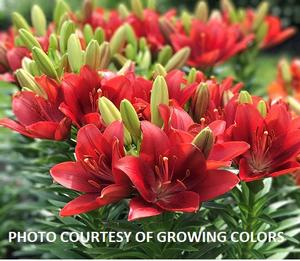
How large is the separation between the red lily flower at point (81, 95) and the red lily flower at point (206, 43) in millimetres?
689

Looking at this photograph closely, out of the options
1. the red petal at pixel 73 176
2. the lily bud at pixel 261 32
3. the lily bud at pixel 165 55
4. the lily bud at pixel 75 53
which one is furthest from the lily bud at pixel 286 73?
the red petal at pixel 73 176

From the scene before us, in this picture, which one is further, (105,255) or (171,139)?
(105,255)

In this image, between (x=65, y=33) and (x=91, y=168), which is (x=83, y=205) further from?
(x=65, y=33)

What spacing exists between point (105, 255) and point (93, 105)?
28 centimetres

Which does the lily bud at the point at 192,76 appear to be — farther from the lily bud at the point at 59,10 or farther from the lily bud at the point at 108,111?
the lily bud at the point at 59,10

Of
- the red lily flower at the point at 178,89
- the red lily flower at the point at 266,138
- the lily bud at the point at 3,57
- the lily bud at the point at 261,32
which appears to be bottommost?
the red lily flower at the point at 266,138

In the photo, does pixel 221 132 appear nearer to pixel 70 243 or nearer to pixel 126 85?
pixel 126 85

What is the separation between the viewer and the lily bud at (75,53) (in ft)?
4.33

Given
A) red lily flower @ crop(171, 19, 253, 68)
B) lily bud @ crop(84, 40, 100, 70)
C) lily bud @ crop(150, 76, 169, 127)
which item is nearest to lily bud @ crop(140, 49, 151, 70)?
red lily flower @ crop(171, 19, 253, 68)

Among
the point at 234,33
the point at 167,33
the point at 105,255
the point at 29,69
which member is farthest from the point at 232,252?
the point at 234,33

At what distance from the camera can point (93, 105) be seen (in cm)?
126

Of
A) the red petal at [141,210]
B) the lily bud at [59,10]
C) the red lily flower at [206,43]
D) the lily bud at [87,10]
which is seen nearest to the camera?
the red petal at [141,210]

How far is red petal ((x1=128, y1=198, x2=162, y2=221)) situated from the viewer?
104 centimetres

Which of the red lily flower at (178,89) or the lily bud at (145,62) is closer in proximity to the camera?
the red lily flower at (178,89)
